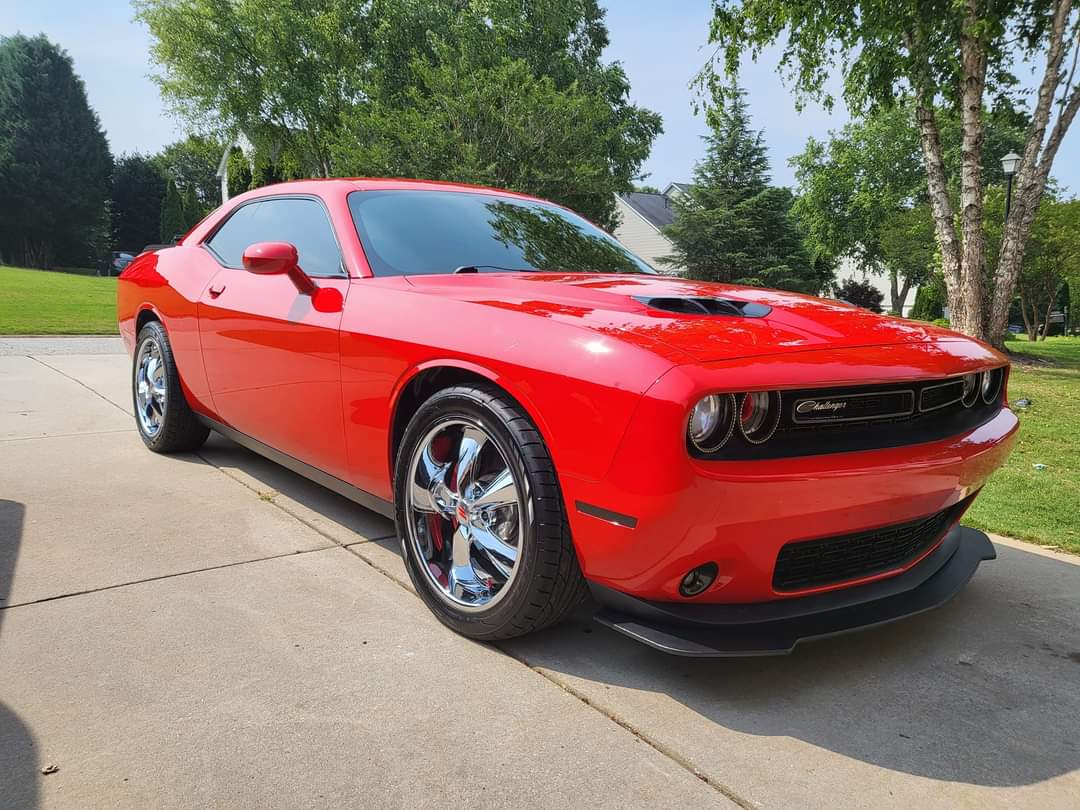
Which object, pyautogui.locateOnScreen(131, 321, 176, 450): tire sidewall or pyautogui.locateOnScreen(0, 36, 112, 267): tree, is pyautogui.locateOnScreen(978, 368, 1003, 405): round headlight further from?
pyautogui.locateOnScreen(0, 36, 112, 267): tree

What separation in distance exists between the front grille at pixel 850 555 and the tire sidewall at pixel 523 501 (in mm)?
640

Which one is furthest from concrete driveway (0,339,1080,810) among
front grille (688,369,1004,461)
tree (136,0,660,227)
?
tree (136,0,660,227)

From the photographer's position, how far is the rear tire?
4281mm

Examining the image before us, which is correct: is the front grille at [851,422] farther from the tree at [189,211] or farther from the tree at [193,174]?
the tree at [193,174]

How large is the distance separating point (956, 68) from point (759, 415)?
11845mm

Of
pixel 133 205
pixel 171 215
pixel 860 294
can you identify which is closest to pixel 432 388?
pixel 860 294

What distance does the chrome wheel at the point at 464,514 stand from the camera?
232 centimetres

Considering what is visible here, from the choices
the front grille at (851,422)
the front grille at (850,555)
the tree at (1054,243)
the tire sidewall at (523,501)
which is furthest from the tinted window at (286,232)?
the tree at (1054,243)

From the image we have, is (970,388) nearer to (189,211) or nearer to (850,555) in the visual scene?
(850,555)

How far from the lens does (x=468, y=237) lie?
10.5 ft

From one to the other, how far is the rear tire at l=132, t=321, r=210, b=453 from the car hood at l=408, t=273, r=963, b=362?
2.10 meters

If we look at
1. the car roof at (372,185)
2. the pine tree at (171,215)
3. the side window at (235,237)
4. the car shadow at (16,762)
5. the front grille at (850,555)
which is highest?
the pine tree at (171,215)

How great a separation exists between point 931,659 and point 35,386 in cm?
685

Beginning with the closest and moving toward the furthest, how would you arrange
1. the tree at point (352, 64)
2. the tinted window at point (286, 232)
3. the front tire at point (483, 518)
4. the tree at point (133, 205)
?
the front tire at point (483, 518) → the tinted window at point (286, 232) → the tree at point (352, 64) → the tree at point (133, 205)
